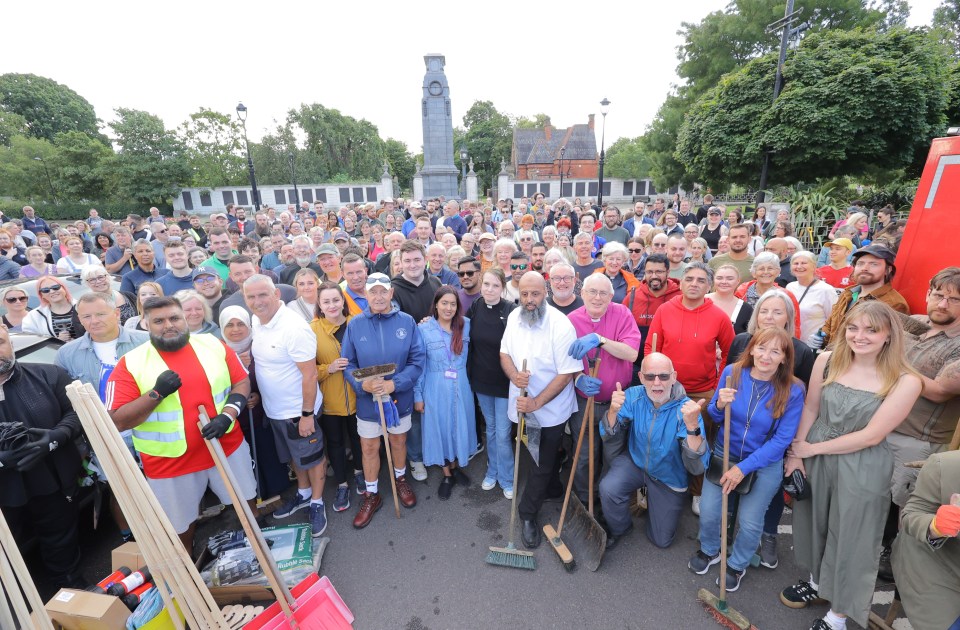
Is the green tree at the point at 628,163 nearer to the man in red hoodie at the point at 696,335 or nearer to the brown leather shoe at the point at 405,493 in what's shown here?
the man in red hoodie at the point at 696,335

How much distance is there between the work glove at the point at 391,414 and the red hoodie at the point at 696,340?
2.49 m

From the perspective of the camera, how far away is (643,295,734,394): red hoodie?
3.79m

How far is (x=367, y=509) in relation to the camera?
4160 mm

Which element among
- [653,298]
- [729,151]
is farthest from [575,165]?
[653,298]

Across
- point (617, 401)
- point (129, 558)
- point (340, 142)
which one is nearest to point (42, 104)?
point (340, 142)

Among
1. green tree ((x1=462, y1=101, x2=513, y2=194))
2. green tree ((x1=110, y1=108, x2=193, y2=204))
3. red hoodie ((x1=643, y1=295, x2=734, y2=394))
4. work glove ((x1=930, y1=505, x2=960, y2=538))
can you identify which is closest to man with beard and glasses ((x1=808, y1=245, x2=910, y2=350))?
red hoodie ((x1=643, y1=295, x2=734, y2=394))

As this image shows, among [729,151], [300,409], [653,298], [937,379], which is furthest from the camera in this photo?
[729,151]

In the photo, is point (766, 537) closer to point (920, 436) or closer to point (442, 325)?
point (920, 436)

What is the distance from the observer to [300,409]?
3805 mm

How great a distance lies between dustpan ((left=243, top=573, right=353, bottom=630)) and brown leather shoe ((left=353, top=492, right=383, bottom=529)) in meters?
0.90

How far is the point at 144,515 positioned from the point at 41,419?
4.94 ft

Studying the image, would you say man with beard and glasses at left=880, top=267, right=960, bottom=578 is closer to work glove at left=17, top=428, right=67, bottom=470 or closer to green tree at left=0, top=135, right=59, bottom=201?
work glove at left=17, top=428, right=67, bottom=470

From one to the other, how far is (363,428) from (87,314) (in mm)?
2476

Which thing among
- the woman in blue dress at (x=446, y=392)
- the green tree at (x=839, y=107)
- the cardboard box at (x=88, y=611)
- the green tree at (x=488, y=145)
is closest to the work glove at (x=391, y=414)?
the woman in blue dress at (x=446, y=392)
